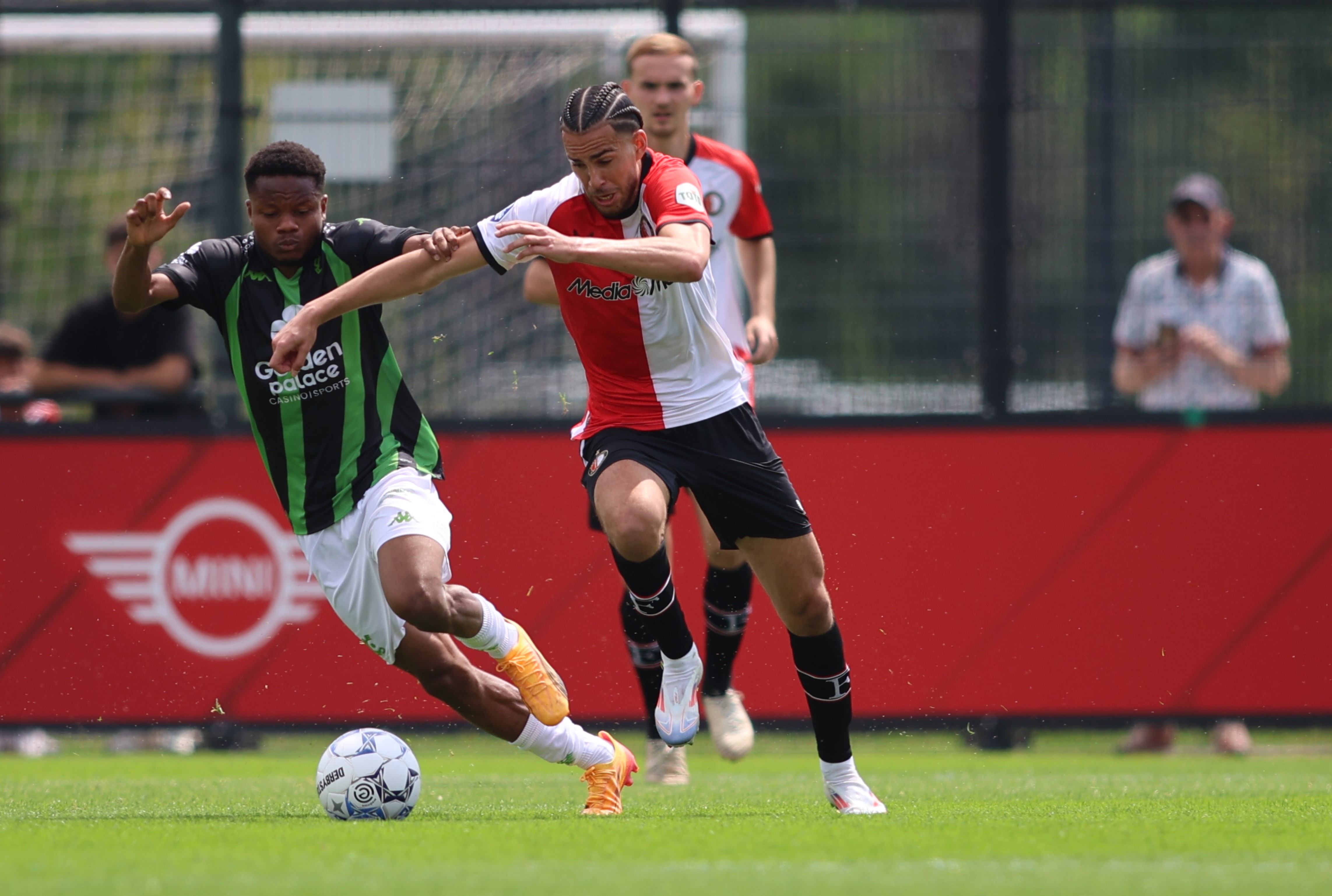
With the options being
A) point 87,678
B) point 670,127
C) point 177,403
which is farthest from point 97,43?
point 670,127

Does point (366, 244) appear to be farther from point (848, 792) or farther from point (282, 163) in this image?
point (848, 792)

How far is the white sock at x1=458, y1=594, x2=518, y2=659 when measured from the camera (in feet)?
18.5

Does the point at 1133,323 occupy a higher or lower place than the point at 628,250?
lower

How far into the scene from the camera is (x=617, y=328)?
5820mm

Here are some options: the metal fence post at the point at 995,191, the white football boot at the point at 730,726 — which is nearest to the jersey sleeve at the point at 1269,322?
the metal fence post at the point at 995,191

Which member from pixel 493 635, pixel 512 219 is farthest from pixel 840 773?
pixel 512 219

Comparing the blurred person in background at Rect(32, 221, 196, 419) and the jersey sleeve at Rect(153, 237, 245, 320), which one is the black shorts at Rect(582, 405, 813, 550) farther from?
the blurred person in background at Rect(32, 221, 196, 419)

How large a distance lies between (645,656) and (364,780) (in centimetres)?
207

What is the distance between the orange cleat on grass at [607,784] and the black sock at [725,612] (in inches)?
63.9

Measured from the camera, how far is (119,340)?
9602 millimetres

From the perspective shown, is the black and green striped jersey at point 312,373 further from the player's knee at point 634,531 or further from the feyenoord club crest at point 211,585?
the feyenoord club crest at point 211,585

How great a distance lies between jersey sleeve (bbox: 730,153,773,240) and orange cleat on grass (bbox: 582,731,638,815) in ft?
8.92

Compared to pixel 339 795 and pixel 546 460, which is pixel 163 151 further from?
pixel 339 795

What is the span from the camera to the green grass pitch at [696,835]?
408 centimetres
